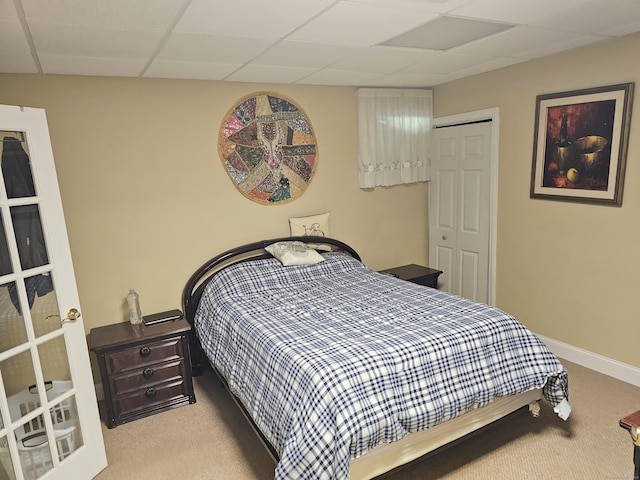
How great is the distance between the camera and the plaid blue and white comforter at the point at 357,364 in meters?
1.91

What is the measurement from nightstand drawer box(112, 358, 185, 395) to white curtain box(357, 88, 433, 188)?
2269 mm

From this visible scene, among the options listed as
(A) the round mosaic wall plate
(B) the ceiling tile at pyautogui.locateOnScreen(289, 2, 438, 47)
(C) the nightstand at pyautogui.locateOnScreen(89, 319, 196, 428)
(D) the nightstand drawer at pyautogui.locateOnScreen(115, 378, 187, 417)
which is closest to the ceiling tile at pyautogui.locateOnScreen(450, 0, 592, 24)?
(B) the ceiling tile at pyautogui.locateOnScreen(289, 2, 438, 47)

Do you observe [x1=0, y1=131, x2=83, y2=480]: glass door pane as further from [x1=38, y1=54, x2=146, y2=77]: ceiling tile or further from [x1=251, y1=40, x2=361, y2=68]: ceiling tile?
[x1=251, y1=40, x2=361, y2=68]: ceiling tile

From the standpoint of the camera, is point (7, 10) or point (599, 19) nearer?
Answer: point (7, 10)

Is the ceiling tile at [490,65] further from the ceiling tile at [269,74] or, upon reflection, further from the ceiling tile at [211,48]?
the ceiling tile at [211,48]

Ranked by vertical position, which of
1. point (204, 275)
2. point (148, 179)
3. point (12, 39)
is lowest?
point (204, 275)

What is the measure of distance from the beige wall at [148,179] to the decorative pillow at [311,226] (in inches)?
3.2

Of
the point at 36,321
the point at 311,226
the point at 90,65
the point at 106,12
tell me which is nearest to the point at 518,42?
the point at 311,226

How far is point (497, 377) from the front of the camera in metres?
2.33

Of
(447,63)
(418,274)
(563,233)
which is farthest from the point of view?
(418,274)

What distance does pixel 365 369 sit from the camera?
6.71 feet

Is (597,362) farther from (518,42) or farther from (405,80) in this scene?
(405,80)

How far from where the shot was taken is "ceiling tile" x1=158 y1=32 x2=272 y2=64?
2.25 meters

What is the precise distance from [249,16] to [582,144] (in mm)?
2493
